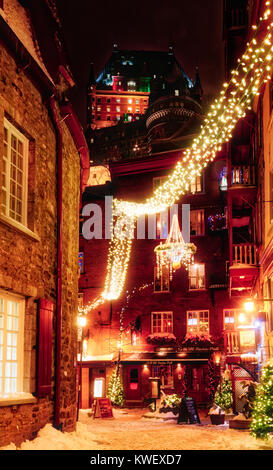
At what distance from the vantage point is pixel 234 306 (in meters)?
29.3

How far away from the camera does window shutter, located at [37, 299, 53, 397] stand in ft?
32.1

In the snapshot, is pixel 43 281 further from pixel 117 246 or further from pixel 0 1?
pixel 117 246

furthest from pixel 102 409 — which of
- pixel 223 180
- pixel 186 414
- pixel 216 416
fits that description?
pixel 223 180

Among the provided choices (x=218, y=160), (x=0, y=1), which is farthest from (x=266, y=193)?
(x=218, y=160)

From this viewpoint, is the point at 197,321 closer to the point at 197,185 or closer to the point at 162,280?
the point at 162,280

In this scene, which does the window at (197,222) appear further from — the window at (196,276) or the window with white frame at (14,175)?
the window with white frame at (14,175)

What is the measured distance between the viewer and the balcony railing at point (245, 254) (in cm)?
1975

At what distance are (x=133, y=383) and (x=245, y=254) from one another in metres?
13.4

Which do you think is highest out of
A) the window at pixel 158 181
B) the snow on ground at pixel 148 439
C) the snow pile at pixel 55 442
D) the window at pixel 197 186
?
the window at pixel 158 181

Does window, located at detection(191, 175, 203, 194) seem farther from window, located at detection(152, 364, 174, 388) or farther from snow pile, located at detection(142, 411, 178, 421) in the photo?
snow pile, located at detection(142, 411, 178, 421)

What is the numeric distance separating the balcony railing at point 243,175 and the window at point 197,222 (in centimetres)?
1045

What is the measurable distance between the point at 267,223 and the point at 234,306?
14.6 m

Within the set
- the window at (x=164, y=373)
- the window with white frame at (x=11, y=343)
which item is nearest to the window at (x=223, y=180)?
the window at (x=164, y=373)

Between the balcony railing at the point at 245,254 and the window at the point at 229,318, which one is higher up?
the balcony railing at the point at 245,254
